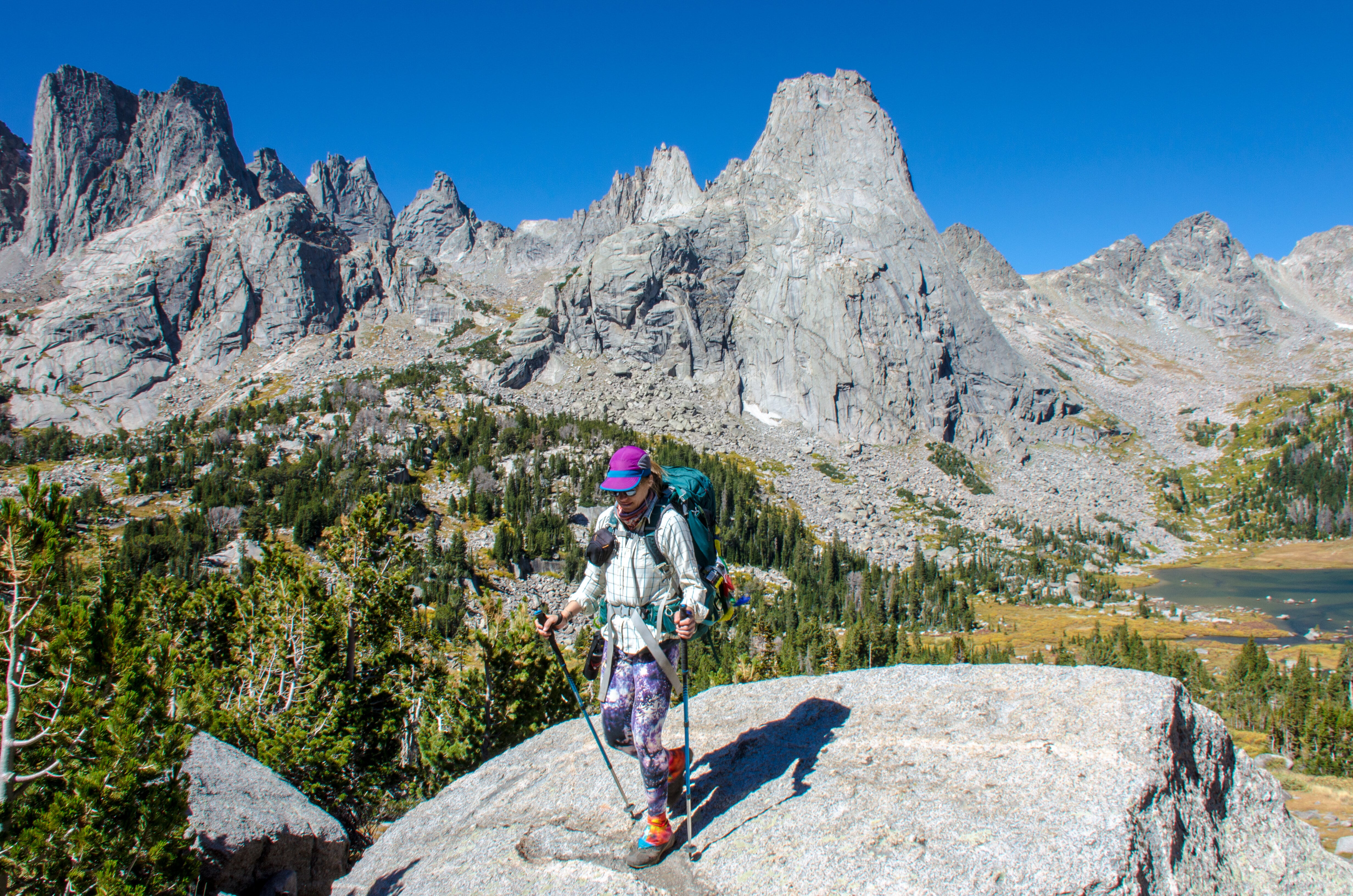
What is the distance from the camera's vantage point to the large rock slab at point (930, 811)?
5324mm

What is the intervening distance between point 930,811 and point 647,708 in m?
2.76

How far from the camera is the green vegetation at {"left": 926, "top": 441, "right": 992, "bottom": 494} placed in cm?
15150

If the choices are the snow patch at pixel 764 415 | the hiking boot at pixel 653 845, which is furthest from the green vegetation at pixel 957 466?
the hiking boot at pixel 653 845

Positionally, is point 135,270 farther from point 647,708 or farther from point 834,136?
point 647,708

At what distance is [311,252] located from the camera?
189 metres

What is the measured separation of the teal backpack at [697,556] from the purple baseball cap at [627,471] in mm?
383

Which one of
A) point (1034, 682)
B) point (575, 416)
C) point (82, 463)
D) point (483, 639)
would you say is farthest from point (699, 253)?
point (1034, 682)

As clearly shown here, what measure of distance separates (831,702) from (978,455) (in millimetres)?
171998

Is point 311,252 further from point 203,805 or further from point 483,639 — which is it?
point 203,805

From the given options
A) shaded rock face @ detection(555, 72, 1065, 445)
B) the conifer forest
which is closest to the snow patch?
shaded rock face @ detection(555, 72, 1065, 445)

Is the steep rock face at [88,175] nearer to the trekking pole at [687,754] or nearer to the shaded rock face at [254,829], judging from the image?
the shaded rock face at [254,829]

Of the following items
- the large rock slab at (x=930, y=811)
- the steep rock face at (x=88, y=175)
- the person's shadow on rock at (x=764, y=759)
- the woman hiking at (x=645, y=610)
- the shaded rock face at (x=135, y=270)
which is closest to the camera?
the large rock slab at (x=930, y=811)

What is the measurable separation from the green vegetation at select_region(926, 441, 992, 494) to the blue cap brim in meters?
160

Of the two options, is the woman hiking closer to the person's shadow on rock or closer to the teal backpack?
the teal backpack
